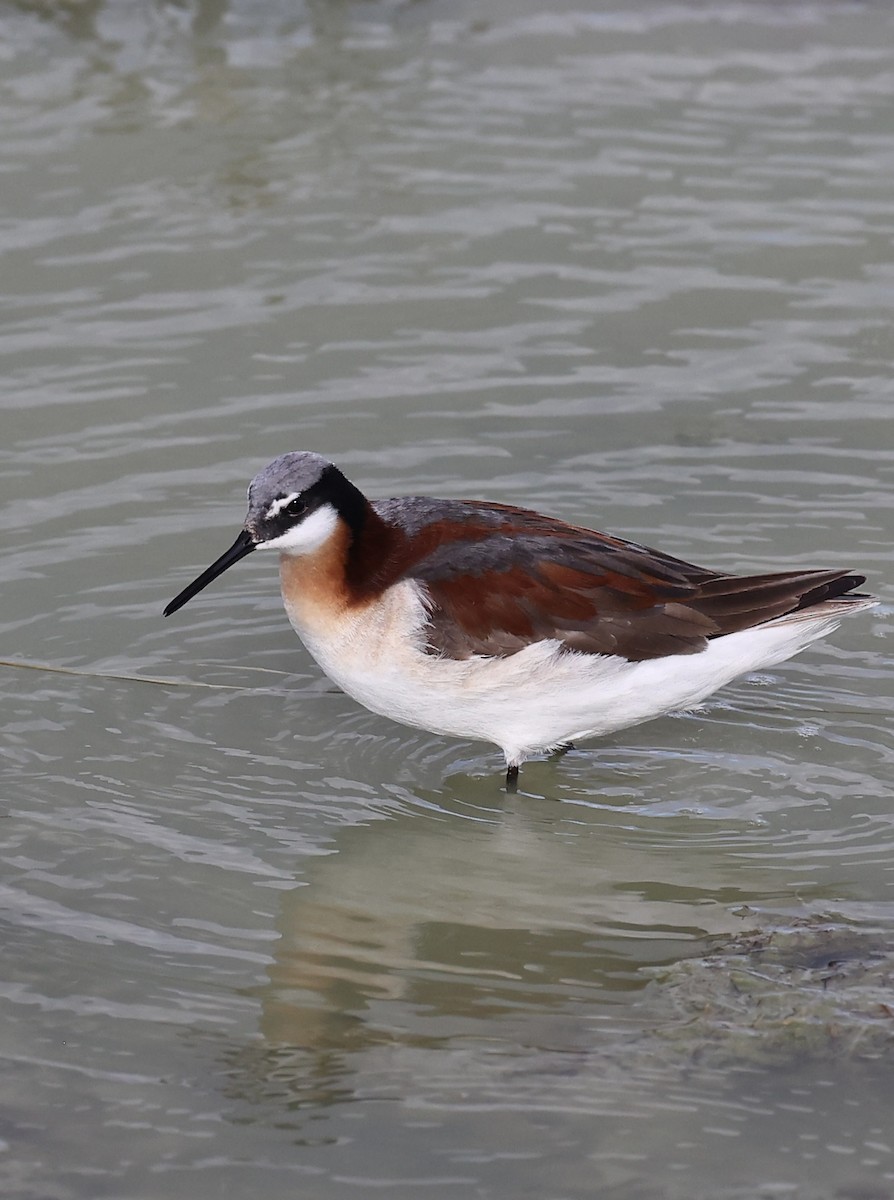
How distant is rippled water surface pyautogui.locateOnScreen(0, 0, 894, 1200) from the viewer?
18.8 feet

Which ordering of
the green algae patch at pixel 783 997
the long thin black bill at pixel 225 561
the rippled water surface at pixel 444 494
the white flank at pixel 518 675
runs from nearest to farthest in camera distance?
the rippled water surface at pixel 444 494
the green algae patch at pixel 783 997
the white flank at pixel 518 675
the long thin black bill at pixel 225 561

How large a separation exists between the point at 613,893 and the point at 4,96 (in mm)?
9861

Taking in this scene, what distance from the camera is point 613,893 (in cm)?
703

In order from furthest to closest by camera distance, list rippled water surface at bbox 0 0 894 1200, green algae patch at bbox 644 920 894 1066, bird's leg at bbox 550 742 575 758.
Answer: bird's leg at bbox 550 742 575 758
green algae patch at bbox 644 920 894 1066
rippled water surface at bbox 0 0 894 1200

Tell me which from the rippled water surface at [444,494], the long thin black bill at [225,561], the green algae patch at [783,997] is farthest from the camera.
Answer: the long thin black bill at [225,561]

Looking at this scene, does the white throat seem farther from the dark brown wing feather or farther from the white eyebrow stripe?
the dark brown wing feather

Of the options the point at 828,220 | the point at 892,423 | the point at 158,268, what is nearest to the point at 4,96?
the point at 158,268

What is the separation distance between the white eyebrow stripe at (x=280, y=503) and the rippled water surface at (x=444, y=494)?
1.09m

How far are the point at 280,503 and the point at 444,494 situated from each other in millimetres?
2529

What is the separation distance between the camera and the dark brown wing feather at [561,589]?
7.54 metres

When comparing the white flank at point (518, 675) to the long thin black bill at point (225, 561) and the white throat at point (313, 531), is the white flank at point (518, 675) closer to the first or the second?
the white throat at point (313, 531)

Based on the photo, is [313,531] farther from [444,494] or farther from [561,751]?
[444,494]

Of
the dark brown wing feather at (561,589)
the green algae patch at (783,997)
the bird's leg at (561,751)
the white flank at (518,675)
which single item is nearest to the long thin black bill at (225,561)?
the white flank at (518,675)

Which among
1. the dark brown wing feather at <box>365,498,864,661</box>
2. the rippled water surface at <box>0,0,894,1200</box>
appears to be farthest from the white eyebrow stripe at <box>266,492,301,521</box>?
the rippled water surface at <box>0,0,894,1200</box>
